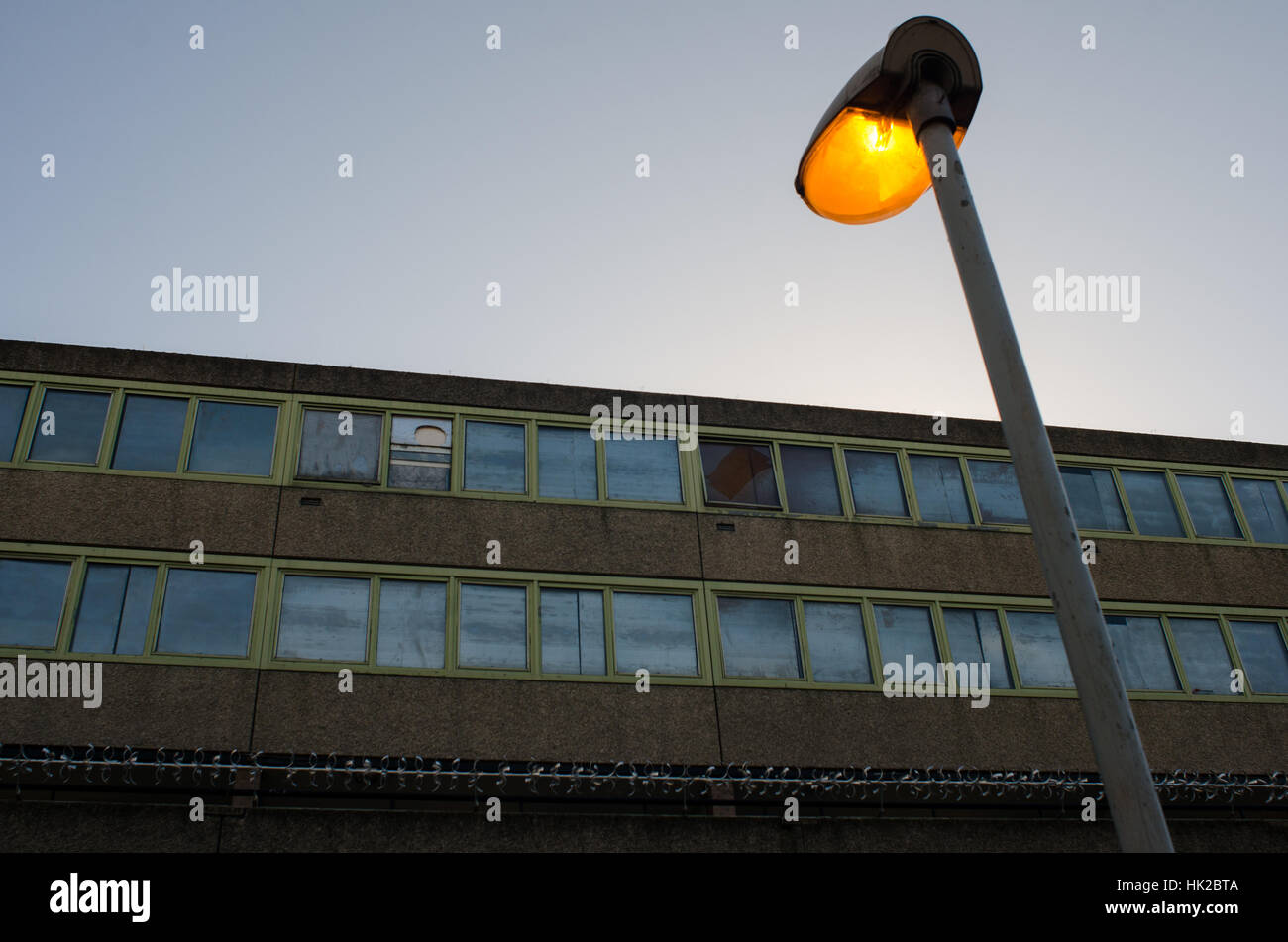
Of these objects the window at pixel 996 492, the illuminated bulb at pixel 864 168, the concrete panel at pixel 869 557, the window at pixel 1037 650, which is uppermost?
the window at pixel 996 492

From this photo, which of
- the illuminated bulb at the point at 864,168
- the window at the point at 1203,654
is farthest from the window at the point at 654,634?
the illuminated bulb at the point at 864,168

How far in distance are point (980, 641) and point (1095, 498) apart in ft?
10.9

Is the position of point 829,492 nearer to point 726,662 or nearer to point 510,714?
point 726,662

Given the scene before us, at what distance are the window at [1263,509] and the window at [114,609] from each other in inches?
592

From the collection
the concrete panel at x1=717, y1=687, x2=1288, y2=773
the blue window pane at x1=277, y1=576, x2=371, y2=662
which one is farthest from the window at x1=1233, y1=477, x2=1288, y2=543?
the blue window pane at x1=277, y1=576, x2=371, y2=662

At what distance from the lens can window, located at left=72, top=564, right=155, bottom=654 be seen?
44.1 ft

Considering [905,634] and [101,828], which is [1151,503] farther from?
[101,828]

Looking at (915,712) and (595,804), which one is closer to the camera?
(595,804)

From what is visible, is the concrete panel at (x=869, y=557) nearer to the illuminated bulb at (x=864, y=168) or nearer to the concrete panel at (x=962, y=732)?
the concrete panel at (x=962, y=732)

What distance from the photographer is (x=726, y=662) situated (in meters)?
15.0

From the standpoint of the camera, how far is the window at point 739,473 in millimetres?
16391

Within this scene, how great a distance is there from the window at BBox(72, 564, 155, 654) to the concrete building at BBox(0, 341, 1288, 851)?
0.03m
